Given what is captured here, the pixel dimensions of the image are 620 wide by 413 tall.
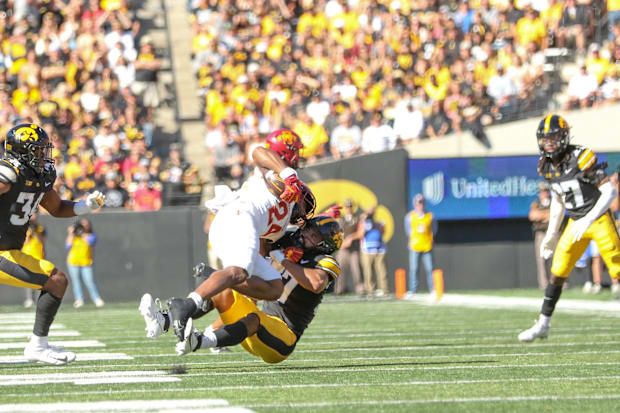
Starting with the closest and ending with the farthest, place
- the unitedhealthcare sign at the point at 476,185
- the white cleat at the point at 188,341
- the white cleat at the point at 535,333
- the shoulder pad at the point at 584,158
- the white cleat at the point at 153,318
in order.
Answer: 1. the white cleat at the point at 153,318
2. the white cleat at the point at 188,341
3. the white cleat at the point at 535,333
4. the shoulder pad at the point at 584,158
5. the unitedhealthcare sign at the point at 476,185

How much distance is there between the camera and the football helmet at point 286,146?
745cm

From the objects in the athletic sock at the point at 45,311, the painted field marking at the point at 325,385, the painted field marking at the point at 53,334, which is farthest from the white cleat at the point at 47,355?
the painted field marking at the point at 53,334

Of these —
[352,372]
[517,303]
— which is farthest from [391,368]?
[517,303]

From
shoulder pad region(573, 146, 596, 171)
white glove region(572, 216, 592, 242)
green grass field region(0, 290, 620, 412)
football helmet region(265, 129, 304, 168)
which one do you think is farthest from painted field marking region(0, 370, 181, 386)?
shoulder pad region(573, 146, 596, 171)

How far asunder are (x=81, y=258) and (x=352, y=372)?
11.0 meters

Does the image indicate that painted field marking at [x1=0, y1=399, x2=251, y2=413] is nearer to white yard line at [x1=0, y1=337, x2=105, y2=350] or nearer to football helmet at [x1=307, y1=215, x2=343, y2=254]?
football helmet at [x1=307, y1=215, x2=343, y2=254]

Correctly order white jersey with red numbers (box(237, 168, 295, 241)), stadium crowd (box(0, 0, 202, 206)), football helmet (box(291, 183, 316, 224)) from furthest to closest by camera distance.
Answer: stadium crowd (box(0, 0, 202, 206))
football helmet (box(291, 183, 316, 224))
white jersey with red numbers (box(237, 168, 295, 241))

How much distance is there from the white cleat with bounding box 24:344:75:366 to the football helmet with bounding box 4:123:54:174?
121cm

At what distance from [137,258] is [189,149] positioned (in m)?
3.29

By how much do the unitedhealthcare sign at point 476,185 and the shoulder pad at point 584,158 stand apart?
32.7 ft

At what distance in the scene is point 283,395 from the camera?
18.9 feet

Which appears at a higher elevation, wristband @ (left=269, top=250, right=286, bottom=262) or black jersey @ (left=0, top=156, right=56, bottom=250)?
black jersey @ (left=0, top=156, right=56, bottom=250)

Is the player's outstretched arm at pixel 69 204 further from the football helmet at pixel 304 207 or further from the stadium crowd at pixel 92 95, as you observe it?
the stadium crowd at pixel 92 95

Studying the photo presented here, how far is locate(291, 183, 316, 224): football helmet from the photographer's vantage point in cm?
696
